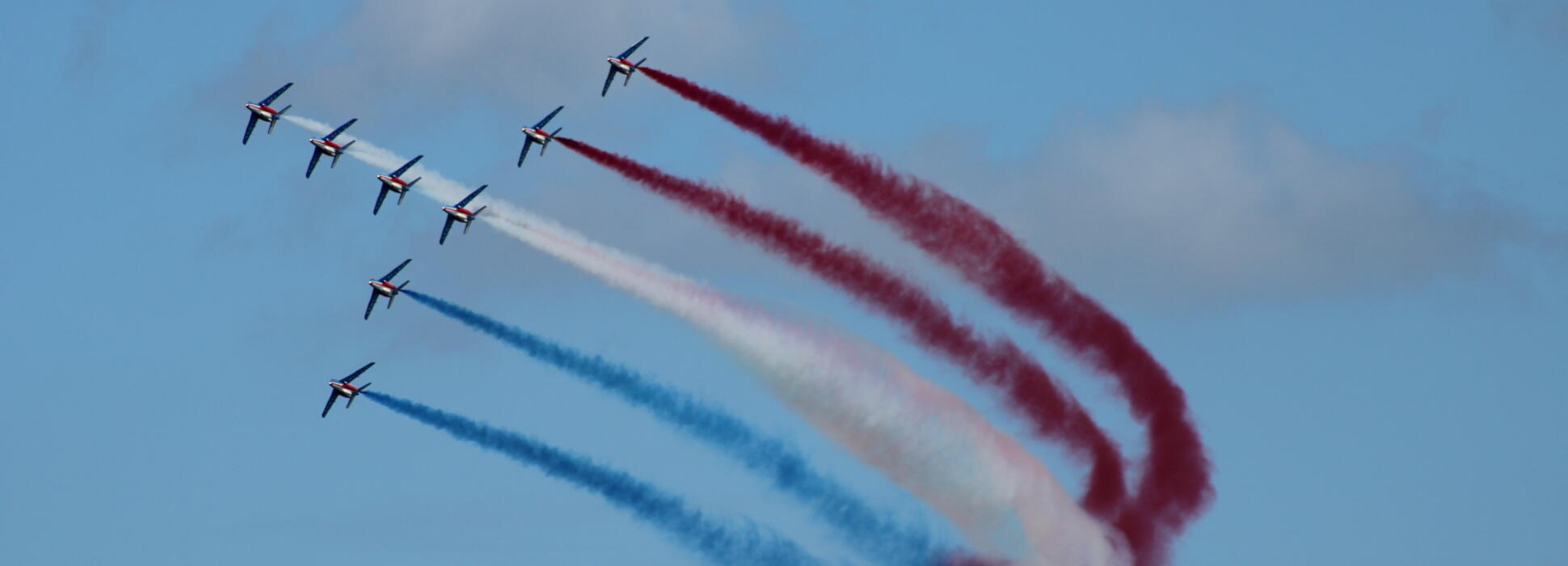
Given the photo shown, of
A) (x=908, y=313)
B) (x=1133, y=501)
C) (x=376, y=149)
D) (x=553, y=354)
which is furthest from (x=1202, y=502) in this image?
(x=376, y=149)

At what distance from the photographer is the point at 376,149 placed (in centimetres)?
6362

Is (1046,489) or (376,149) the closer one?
(1046,489)

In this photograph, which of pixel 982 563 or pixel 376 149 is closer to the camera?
pixel 982 563

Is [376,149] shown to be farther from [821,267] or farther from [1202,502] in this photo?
[1202,502]

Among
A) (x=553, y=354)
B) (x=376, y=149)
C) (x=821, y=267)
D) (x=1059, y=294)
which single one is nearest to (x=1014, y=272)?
(x=1059, y=294)

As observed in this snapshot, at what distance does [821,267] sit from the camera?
54.0 metres

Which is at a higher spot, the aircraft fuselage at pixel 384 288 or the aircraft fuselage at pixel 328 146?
the aircraft fuselage at pixel 328 146

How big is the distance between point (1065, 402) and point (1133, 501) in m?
3.47

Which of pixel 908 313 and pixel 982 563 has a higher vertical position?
pixel 908 313

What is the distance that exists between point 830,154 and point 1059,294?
7.32 metres

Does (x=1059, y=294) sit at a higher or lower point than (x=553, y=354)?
higher

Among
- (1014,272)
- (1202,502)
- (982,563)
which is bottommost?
(982,563)

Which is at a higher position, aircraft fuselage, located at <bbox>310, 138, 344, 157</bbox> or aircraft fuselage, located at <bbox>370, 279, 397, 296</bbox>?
aircraft fuselage, located at <bbox>310, 138, 344, 157</bbox>

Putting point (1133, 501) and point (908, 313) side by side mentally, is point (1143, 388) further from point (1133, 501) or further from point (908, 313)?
point (908, 313)
